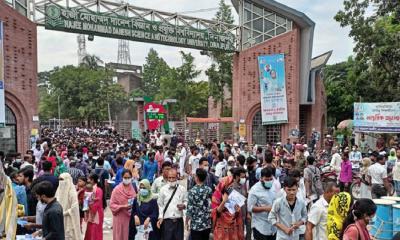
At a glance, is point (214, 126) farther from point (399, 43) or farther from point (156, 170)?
point (156, 170)

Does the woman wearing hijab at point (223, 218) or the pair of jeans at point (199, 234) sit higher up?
the woman wearing hijab at point (223, 218)

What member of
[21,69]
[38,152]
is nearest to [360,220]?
[38,152]

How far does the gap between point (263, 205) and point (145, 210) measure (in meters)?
1.62

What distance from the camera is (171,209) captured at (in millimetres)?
5523

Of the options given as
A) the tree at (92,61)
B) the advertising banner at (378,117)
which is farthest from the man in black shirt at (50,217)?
the tree at (92,61)

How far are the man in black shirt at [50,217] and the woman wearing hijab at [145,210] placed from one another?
144 cm

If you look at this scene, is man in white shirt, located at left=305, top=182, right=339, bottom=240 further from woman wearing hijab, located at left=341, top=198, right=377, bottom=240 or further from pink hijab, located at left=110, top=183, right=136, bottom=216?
pink hijab, located at left=110, top=183, right=136, bottom=216

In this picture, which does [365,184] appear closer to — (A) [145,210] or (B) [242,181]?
(B) [242,181]

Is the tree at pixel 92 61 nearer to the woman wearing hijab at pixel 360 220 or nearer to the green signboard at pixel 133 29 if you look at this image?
the green signboard at pixel 133 29

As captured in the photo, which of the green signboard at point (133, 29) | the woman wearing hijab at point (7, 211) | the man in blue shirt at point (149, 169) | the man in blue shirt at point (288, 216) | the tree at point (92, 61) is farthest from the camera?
the tree at point (92, 61)

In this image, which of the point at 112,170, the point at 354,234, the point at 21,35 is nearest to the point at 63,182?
the point at 354,234

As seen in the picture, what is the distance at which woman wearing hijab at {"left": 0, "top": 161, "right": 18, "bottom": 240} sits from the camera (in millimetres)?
3975

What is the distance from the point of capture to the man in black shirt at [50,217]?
4199mm

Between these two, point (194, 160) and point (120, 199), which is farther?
point (194, 160)
